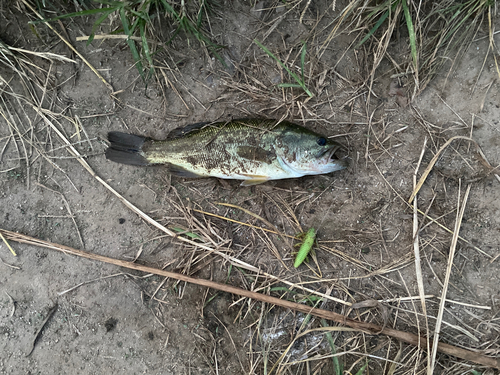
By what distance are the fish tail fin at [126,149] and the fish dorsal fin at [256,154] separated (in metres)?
1.24

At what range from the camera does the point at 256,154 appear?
3.21 meters

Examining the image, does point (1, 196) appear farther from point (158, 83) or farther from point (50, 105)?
point (158, 83)

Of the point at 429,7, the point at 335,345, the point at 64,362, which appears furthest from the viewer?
the point at 64,362

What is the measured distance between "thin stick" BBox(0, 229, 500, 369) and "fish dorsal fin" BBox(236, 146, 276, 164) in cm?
156

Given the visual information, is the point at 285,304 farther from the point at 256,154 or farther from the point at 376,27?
the point at 376,27

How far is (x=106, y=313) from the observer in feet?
11.4

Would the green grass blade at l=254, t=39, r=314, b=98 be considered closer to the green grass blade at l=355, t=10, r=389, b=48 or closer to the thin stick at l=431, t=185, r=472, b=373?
the green grass blade at l=355, t=10, r=389, b=48

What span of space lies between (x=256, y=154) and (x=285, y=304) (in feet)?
5.84

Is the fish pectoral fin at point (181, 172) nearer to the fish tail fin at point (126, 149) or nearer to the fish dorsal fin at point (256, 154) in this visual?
the fish tail fin at point (126, 149)

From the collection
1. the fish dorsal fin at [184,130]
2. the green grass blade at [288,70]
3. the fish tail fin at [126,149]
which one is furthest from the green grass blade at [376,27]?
the fish tail fin at [126,149]

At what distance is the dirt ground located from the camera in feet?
10.3

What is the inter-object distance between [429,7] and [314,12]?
1.25 meters

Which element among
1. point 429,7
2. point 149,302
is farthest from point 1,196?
point 429,7

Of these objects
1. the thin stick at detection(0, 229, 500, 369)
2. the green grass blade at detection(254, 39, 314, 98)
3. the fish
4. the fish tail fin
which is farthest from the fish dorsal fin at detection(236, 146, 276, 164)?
the thin stick at detection(0, 229, 500, 369)
